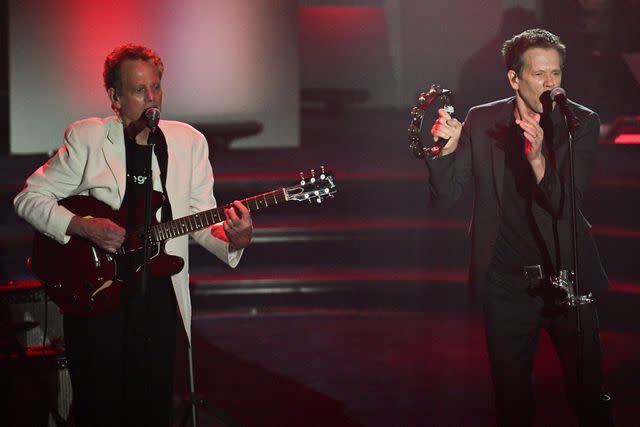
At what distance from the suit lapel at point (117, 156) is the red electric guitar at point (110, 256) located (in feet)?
0.33

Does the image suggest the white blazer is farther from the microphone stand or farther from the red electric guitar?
the microphone stand

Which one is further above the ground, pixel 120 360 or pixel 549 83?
pixel 549 83

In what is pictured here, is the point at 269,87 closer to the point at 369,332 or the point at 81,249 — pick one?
the point at 369,332

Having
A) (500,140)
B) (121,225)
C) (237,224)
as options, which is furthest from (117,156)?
(500,140)

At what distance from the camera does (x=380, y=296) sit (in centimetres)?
638

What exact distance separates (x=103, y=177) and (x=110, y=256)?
29 cm

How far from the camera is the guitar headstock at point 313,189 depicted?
323 centimetres

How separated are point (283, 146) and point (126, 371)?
17.5ft

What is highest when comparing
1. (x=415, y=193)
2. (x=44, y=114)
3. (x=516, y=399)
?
(x=44, y=114)

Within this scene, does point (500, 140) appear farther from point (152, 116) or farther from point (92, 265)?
point (92, 265)

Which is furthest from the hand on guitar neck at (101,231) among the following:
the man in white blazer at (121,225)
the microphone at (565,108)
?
the microphone at (565,108)

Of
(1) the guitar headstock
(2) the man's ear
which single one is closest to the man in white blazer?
(1) the guitar headstock

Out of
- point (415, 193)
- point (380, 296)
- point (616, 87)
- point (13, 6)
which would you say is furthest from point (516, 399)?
point (13, 6)

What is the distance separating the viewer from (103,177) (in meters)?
3.20
